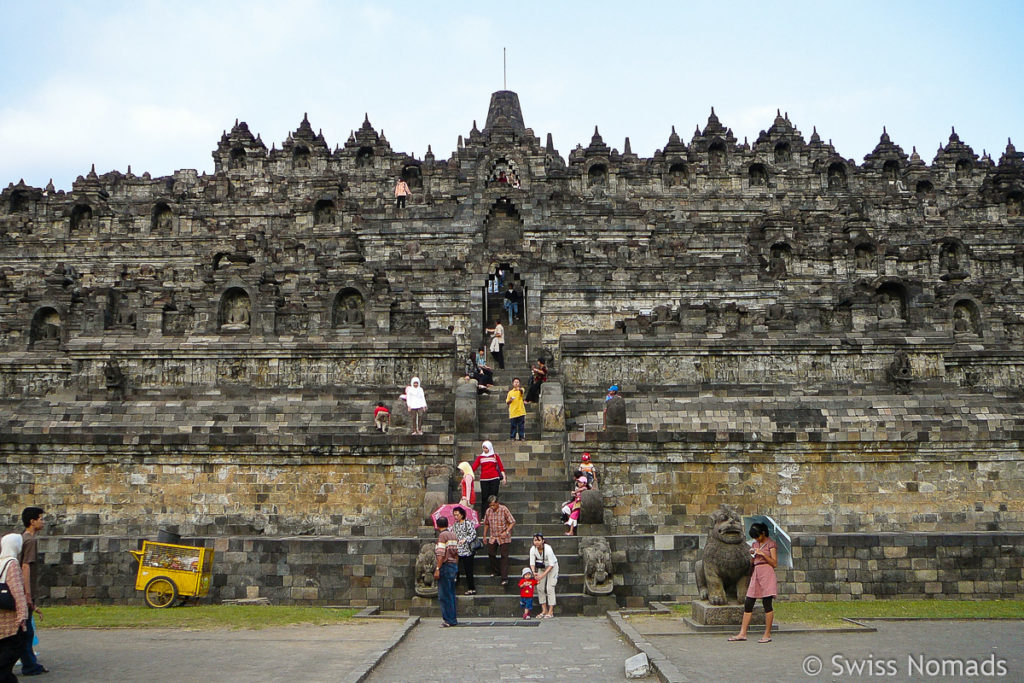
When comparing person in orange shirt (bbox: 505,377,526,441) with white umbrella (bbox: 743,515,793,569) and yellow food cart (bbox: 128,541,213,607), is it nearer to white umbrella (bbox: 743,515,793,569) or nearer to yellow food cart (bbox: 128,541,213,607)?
yellow food cart (bbox: 128,541,213,607)

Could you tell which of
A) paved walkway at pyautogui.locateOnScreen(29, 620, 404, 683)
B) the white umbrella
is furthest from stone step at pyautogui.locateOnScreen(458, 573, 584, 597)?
the white umbrella

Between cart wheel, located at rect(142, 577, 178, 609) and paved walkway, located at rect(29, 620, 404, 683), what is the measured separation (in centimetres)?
179

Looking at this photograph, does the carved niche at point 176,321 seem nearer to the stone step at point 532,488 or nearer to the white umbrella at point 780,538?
the stone step at point 532,488

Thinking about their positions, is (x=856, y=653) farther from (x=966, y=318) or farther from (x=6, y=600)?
(x=966, y=318)

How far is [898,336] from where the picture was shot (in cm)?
2358

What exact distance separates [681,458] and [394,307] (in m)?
9.73

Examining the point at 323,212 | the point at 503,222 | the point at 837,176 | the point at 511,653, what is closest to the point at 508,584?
the point at 511,653

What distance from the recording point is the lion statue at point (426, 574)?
1366 cm

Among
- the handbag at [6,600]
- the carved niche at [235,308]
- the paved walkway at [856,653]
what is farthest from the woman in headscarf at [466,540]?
the carved niche at [235,308]

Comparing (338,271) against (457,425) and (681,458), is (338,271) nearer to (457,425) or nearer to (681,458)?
(457,425)

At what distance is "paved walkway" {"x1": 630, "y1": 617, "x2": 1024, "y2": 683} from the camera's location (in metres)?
8.73

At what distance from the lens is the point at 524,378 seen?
74.3 ft

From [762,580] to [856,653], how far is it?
4.24ft

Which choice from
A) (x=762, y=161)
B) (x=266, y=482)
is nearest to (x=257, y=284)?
(x=266, y=482)
